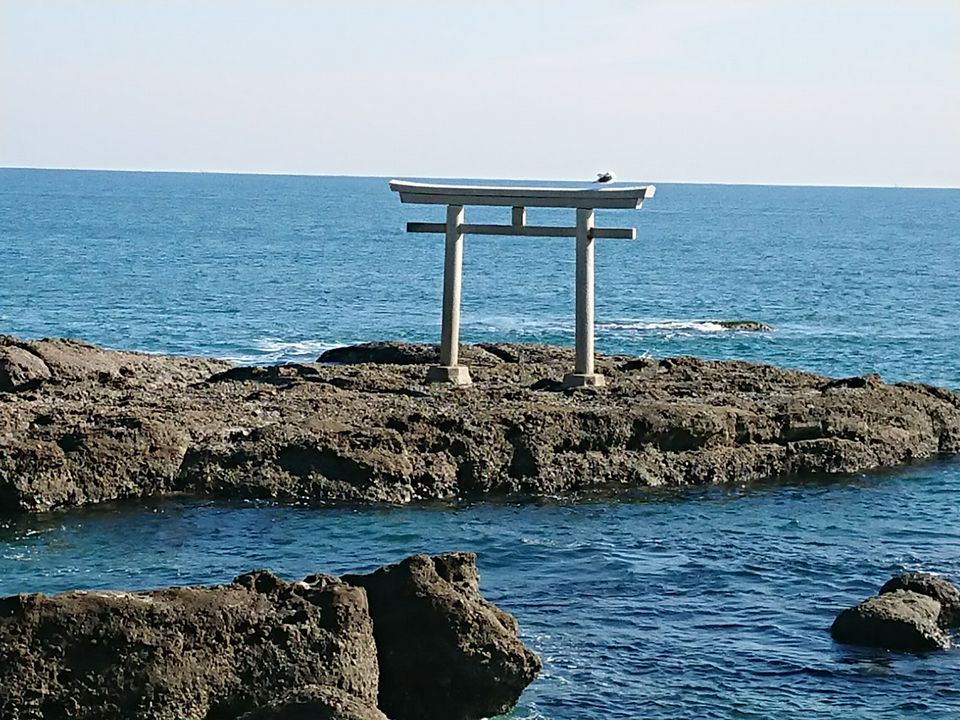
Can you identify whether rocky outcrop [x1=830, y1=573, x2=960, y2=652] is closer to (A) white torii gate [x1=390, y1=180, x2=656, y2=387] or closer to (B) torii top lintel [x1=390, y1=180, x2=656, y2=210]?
(A) white torii gate [x1=390, y1=180, x2=656, y2=387]

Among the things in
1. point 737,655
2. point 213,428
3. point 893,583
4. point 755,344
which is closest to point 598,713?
point 737,655

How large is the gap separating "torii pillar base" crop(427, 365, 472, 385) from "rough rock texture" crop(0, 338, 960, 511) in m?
0.35

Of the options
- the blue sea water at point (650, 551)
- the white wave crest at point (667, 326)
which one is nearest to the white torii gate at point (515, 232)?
the blue sea water at point (650, 551)

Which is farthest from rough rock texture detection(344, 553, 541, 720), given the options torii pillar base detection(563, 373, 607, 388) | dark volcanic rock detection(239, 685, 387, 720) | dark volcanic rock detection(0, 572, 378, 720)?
torii pillar base detection(563, 373, 607, 388)

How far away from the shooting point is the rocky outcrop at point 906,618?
58.3 ft

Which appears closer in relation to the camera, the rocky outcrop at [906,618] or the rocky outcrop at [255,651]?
the rocky outcrop at [255,651]

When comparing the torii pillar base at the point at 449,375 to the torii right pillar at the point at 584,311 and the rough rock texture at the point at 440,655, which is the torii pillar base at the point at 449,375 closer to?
the torii right pillar at the point at 584,311

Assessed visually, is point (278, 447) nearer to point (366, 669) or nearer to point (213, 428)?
point (213, 428)

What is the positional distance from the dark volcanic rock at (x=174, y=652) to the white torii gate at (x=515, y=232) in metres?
15.5

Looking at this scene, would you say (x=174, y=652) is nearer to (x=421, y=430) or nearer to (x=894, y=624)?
(x=894, y=624)

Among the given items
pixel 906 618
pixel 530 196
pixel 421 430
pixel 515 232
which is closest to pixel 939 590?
pixel 906 618

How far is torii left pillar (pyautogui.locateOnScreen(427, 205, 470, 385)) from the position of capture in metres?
30.3

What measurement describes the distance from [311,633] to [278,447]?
34.4 feet

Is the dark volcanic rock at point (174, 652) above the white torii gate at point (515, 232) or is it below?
below
